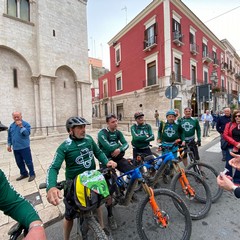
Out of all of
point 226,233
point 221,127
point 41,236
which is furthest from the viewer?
point 221,127

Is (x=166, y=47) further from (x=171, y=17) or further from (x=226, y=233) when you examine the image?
(x=226, y=233)

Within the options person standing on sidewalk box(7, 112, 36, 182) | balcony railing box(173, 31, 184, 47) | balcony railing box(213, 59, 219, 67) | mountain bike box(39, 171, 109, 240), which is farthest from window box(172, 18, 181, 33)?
mountain bike box(39, 171, 109, 240)

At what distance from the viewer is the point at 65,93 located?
12523 millimetres

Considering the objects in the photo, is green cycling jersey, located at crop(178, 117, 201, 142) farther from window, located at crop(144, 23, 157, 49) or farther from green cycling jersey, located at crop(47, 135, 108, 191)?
window, located at crop(144, 23, 157, 49)

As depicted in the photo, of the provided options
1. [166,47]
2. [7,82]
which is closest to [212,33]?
[166,47]

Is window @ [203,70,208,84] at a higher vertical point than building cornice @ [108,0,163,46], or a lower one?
lower

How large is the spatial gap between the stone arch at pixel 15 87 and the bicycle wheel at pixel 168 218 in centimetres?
1087

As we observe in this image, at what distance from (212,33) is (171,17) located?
427 inches

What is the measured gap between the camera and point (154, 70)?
17172 millimetres

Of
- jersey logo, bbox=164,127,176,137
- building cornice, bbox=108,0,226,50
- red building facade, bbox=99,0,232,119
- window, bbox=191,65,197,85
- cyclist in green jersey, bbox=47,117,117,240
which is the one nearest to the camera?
cyclist in green jersey, bbox=47,117,117,240

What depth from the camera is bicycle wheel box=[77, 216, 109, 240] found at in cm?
151

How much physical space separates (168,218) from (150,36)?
1842 centimetres

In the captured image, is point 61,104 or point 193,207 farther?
point 61,104

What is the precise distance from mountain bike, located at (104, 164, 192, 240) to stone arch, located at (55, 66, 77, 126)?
11168 millimetres
